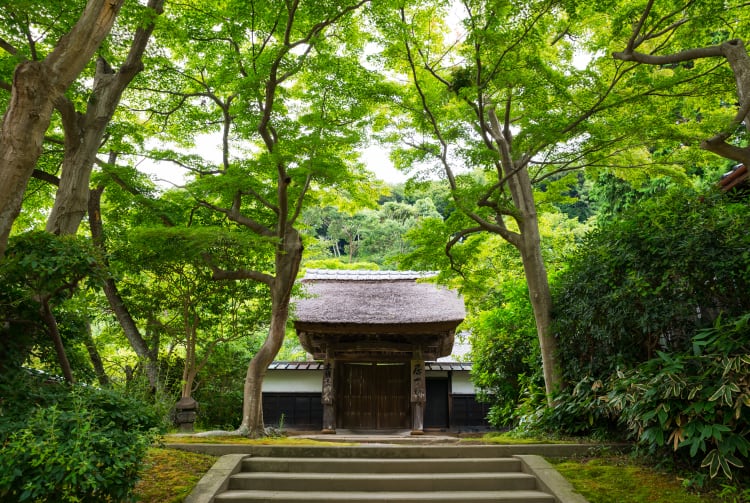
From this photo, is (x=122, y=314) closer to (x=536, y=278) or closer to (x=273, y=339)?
(x=273, y=339)

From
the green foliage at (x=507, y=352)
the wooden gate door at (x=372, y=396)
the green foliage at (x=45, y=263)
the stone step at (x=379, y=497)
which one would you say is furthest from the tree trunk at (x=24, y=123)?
the wooden gate door at (x=372, y=396)

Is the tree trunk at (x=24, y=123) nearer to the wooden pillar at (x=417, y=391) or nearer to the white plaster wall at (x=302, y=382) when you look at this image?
the wooden pillar at (x=417, y=391)

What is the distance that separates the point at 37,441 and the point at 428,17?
23.9 feet

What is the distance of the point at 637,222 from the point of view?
585 centimetres

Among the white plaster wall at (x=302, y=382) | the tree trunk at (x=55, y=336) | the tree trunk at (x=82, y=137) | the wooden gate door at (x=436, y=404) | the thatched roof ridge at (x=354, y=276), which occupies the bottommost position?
the wooden gate door at (x=436, y=404)

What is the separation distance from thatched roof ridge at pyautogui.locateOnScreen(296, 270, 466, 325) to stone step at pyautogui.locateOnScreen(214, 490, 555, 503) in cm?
627

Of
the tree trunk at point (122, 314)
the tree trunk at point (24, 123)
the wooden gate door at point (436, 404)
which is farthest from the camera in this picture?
the wooden gate door at point (436, 404)

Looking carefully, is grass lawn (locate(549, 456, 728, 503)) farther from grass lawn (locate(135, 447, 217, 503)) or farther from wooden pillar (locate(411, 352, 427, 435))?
wooden pillar (locate(411, 352, 427, 435))

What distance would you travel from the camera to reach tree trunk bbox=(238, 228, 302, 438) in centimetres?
796

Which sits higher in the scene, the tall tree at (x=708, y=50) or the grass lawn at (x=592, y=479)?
the tall tree at (x=708, y=50)

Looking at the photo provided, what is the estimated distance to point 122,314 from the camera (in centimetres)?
927

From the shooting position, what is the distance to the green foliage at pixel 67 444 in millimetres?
3070

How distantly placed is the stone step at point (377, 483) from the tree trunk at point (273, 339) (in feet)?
10.2

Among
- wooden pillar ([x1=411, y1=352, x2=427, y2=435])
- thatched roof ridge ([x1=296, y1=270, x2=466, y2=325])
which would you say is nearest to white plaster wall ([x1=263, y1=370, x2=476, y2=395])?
wooden pillar ([x1=411, y1=352, x2=427, y2=435])
